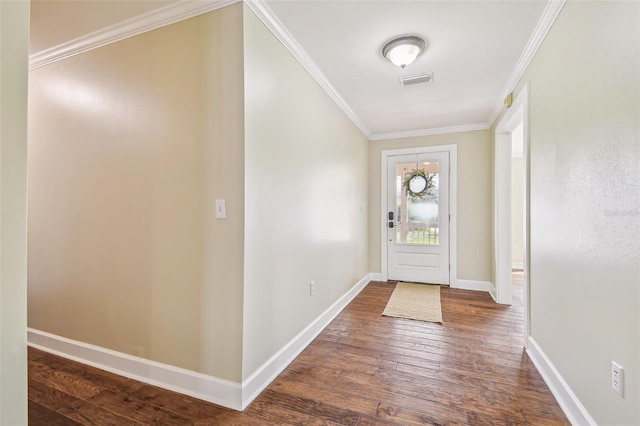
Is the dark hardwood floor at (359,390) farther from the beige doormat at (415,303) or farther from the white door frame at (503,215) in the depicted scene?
the white door frame at (503,215)

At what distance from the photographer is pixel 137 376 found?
1941 mm

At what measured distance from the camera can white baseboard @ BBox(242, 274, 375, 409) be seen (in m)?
1.72

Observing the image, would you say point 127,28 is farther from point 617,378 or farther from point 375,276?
point 375,276

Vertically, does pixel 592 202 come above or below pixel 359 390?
above

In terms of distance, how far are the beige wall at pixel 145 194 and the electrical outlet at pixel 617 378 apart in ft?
5.82

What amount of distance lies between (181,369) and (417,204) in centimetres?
376

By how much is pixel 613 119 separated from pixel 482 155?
10.3 ft

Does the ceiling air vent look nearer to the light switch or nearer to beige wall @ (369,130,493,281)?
beige wall @ (369,130,493,281)

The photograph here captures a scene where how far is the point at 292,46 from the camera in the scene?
215 centimetres

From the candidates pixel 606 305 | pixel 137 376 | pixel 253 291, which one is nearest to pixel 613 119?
pixel 606 305

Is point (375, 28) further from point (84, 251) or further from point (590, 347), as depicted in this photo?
point (84, 251)

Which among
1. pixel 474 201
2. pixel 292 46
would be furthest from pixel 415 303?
pixel 292 46

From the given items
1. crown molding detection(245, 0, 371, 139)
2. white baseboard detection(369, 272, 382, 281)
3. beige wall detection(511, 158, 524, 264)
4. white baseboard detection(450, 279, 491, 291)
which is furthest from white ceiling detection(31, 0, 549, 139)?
beige wall detection(511, 158, 524, 264)

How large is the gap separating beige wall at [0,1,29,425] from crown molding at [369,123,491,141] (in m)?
4.35
